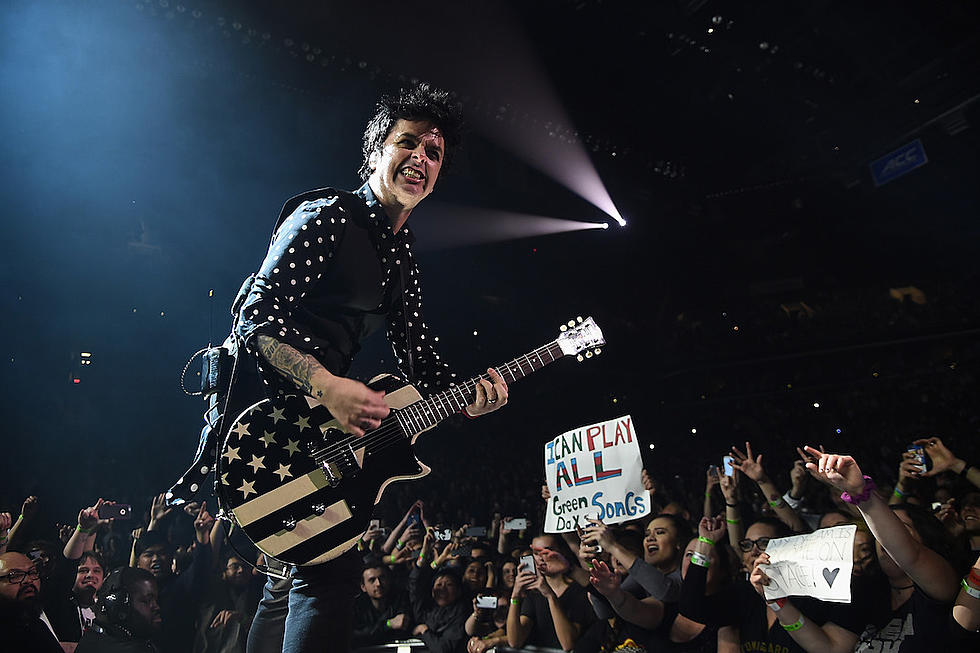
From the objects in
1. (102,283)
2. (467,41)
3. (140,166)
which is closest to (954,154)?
(467,41)

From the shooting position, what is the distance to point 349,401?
5.99ft

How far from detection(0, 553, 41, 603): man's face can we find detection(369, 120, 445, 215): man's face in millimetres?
3642

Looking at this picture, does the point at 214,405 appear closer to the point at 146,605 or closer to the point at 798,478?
the point at 146,605

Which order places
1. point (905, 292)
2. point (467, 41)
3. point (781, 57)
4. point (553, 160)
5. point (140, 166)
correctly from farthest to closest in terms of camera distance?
point (905, 292), point (553, 160), point (781, 57), point (467, 41), point (140, 166)

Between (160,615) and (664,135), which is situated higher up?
(664,135)

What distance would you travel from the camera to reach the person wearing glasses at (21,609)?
369 cm

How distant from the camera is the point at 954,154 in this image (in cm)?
953

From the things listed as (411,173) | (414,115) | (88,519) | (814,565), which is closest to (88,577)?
(88,519)

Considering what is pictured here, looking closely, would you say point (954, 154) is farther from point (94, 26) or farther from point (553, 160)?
point (94, 26)

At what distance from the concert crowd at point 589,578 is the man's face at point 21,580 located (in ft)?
0.04

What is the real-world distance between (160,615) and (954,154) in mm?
12033

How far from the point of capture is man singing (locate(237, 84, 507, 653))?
1854mm

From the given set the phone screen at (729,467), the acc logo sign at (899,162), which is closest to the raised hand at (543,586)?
the phone screen at (729,467)

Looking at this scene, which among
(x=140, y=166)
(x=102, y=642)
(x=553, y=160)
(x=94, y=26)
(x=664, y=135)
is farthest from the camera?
(x=664, y=135)
